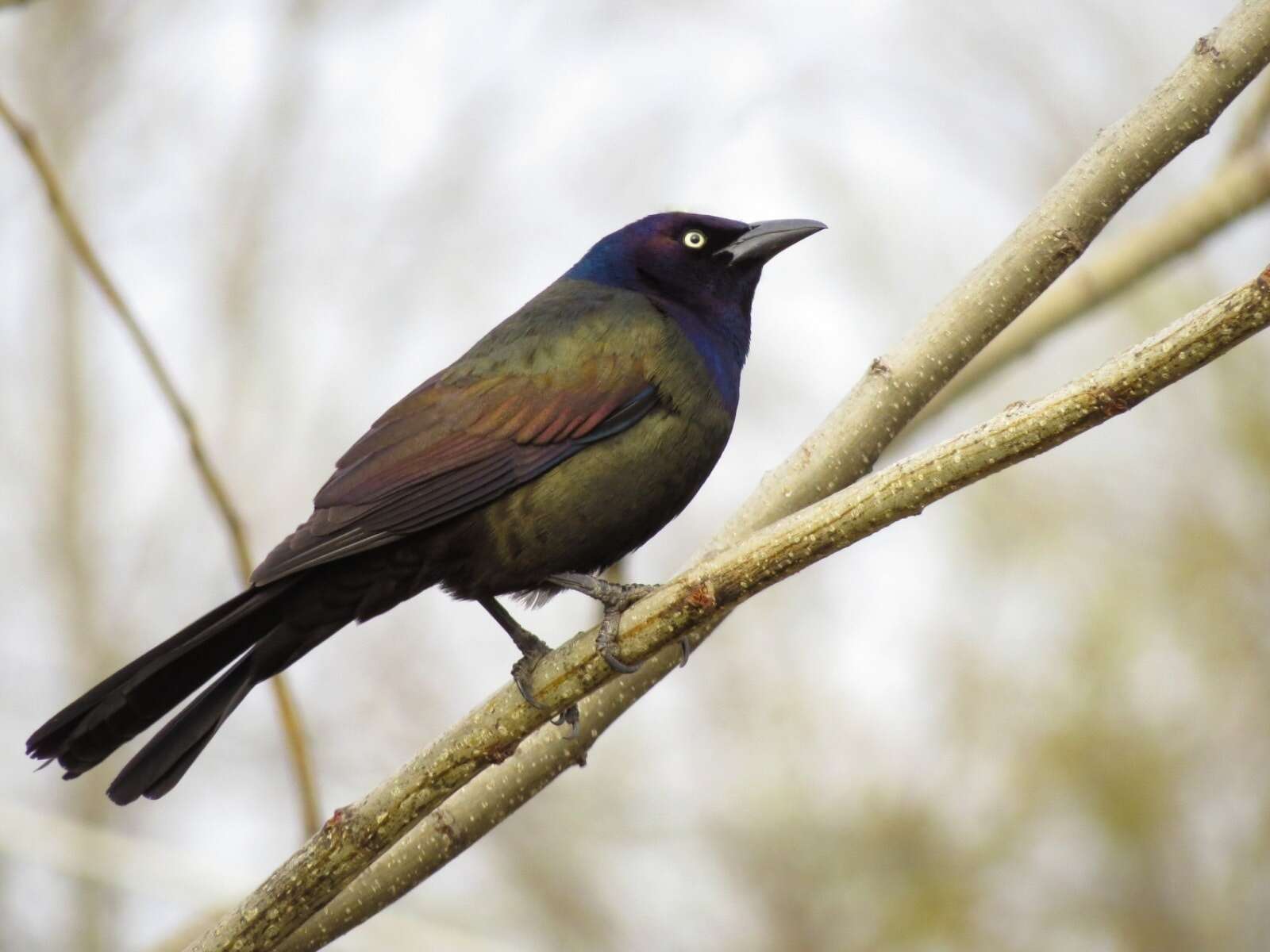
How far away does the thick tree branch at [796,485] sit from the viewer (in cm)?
280

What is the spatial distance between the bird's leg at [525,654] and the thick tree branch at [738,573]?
3 cm

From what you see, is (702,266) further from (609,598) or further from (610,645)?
(610,645)

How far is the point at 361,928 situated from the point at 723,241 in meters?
2.40

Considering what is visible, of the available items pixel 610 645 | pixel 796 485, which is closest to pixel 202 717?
pixel 610 645

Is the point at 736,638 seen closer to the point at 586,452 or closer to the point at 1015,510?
the point at 1015,510

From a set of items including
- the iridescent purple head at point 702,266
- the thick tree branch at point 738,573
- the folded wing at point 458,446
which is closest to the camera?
the thick tree branch at point 738,573

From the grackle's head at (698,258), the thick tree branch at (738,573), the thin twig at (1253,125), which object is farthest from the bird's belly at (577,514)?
the thin twig at (1253,125)

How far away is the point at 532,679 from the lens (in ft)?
9.57

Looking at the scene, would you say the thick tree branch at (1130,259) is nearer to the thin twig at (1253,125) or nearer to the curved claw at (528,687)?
the thin twig at (1253,125)

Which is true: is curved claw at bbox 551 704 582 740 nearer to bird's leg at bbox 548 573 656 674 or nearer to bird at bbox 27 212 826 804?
bird at bbox 27 212 826 804

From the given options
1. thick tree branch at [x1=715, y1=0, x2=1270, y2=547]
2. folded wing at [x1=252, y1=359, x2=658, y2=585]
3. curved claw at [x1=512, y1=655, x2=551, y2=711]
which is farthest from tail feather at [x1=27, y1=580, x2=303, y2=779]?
thick tree branch at [x1=715, y1=0, x2=1270, y2=547]

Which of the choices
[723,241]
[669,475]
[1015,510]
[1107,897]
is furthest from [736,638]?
[669,475]

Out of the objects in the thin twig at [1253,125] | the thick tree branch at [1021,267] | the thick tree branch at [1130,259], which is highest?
the thin twig at [1253,125]

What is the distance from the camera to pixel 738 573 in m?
2.69
